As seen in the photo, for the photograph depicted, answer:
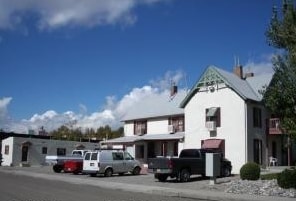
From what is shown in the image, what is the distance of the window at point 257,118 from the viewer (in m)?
39.8

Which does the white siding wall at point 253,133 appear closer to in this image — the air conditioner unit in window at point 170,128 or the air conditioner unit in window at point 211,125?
the air conditioner unit in window at point 211,125

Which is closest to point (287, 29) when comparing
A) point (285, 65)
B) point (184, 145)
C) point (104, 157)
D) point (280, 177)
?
point (285, 65)

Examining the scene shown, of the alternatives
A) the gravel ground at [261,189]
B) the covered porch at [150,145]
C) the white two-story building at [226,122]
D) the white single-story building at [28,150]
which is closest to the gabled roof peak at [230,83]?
the white two-story building at [226,122]

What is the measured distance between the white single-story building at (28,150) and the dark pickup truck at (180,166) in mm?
30803

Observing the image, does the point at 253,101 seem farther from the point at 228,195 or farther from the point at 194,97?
the point at 228,195

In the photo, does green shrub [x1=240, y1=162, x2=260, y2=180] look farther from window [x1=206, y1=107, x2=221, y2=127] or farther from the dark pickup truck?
window [x1=206, y1=107, x2=221, y2=127]

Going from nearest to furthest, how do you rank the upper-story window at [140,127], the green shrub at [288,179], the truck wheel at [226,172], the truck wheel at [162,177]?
the green shrub at [288,179] → the truck wheel at [162,177] → the truck wheel at [226,172] → the upper-story window at [140,127]

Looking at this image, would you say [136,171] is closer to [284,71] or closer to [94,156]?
[94,156]


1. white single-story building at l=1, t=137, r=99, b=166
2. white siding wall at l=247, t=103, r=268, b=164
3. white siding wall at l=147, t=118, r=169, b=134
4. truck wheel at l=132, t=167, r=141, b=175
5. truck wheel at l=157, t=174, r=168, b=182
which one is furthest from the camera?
white single-story building at l=1, t=137, r=99, b=166

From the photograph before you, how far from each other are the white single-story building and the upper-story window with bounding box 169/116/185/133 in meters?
19.1

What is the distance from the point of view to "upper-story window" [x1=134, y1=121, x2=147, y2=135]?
168ft

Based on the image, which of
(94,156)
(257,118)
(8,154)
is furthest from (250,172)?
(8,154)

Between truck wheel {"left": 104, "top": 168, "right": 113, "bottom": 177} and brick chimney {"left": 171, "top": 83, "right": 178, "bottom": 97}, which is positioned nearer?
truck wheel {"left": 104, "top": 168, "right": 113, "bottom": 177}

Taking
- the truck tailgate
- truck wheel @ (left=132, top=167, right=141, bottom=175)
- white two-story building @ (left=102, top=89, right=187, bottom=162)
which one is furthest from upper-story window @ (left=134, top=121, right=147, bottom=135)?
the truck tailgate
